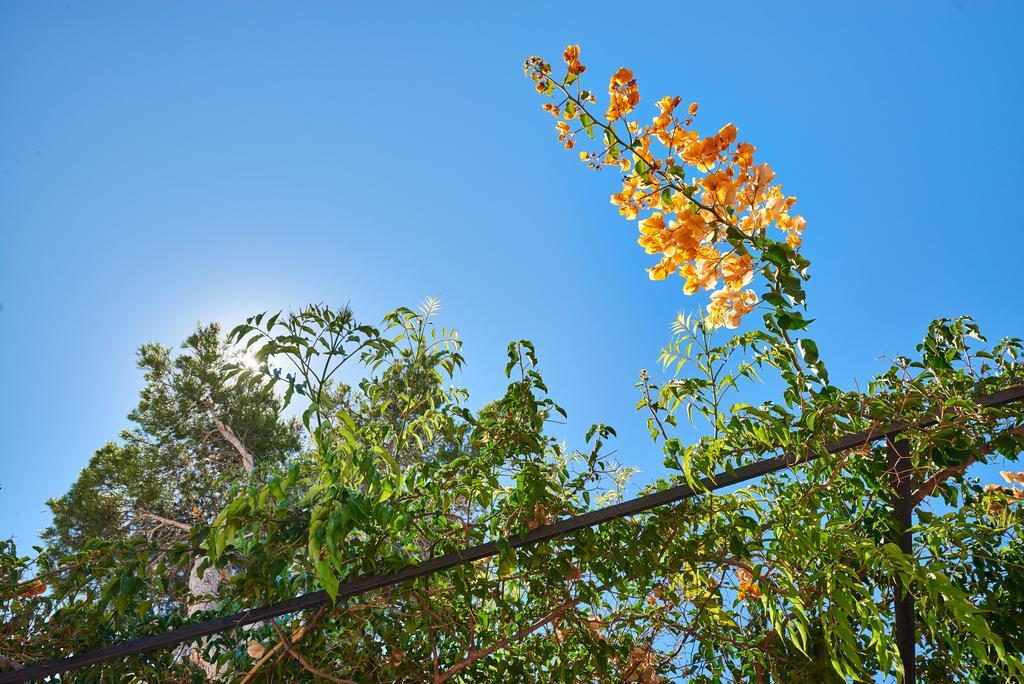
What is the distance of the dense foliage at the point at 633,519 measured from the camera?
1.01 metres

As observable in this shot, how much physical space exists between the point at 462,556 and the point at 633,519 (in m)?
0.39

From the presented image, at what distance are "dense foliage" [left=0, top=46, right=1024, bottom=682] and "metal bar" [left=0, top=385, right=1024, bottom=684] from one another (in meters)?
0.03

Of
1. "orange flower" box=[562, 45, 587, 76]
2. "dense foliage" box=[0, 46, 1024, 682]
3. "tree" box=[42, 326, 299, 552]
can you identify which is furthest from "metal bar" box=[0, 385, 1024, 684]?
"tree" box=[42, 326, 299, 552]

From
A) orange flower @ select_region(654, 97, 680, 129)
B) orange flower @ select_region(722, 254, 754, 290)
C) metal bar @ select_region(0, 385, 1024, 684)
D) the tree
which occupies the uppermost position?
the tree

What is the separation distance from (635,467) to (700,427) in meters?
0.37

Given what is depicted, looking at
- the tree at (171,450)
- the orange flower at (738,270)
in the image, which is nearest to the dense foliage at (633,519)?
the orange flower at (738,270)

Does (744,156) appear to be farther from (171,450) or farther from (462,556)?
(171,450)

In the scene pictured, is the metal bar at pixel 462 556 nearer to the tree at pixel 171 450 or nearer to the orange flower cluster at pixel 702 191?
the orange flower cluster at pixel 702 191

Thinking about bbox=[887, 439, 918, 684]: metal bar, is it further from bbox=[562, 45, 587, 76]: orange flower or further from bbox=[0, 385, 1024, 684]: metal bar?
bbox=[562, 45, 587, 76]: orange flower

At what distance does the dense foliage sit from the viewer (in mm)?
1014

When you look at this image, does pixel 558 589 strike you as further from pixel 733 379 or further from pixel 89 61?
pixel 89 61

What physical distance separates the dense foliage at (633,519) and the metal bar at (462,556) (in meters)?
0.03

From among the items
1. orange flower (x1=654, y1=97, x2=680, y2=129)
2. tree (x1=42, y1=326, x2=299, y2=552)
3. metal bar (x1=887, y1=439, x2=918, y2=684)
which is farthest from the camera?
tree (x1=42, y1=326, x2=299, y2=552)

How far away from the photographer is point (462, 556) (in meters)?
1.14
